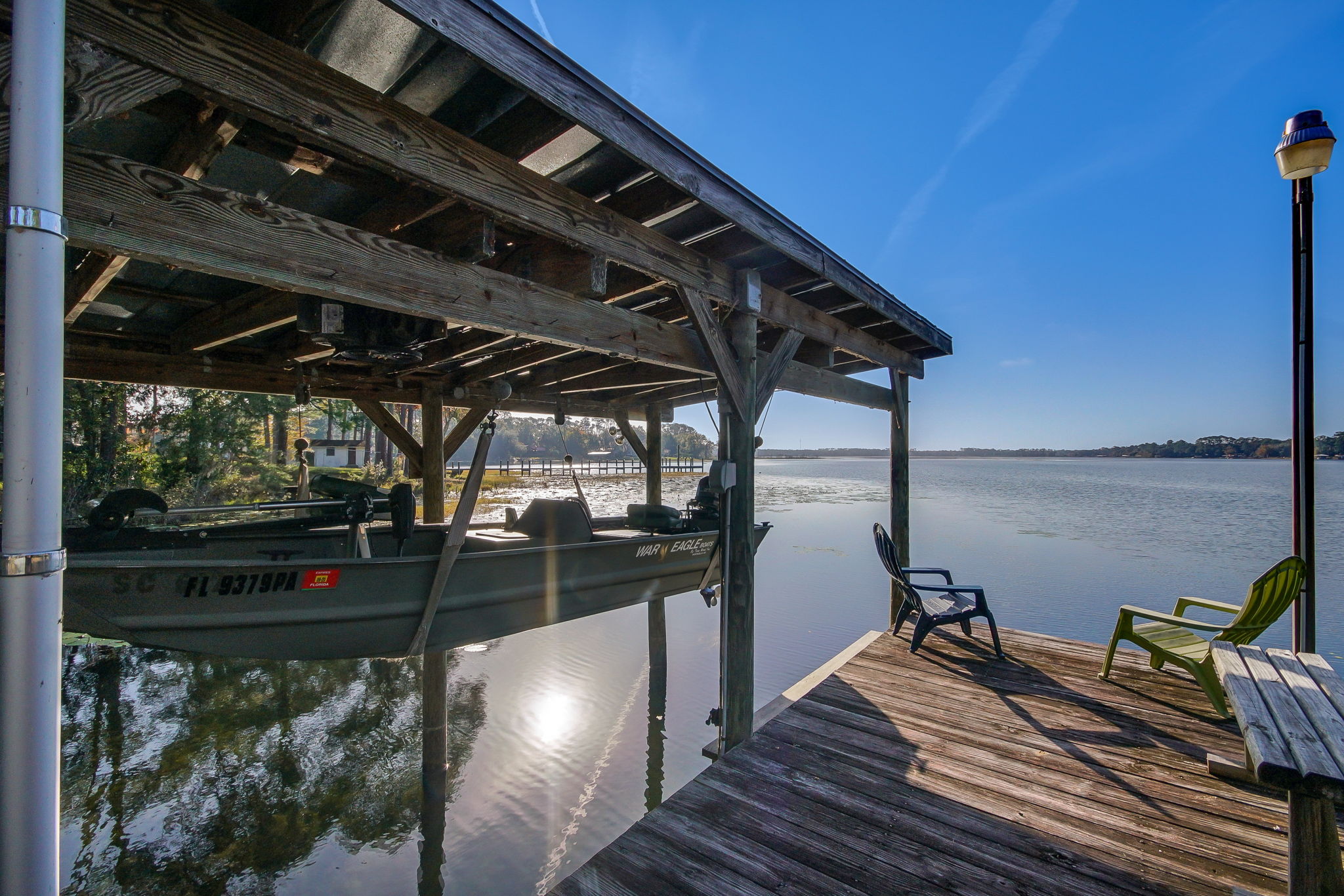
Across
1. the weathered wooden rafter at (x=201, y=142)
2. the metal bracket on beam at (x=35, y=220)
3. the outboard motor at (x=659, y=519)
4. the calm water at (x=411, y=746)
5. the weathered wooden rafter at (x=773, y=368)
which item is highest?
the weathered wooden rafter at (x=201, y=142)

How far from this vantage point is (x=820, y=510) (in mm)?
29625

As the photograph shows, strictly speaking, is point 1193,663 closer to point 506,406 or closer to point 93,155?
point 93,155

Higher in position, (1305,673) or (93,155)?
(93,155)

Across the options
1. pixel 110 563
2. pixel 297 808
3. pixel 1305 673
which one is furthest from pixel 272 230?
pixel 297 808

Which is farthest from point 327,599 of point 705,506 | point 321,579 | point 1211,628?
point 1211,628

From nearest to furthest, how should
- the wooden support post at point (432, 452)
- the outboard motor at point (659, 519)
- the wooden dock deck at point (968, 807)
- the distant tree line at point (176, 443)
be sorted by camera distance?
the wooden dock deck at point (968, 807) → the outboard motor at point (659, 519) → the wooden support post at point (432, 452) → the distant tree line at point (176, 443)

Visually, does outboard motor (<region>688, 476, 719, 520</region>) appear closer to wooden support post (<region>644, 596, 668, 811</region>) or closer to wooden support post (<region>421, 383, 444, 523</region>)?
wooden support post (<region>644, 596, 668, 811</region>)

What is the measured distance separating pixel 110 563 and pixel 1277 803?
5.07 metres

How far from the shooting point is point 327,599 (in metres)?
2.74

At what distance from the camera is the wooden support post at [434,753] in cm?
480

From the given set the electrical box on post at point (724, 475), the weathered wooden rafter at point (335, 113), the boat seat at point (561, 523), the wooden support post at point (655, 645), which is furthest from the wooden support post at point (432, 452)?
the weathered wooden rafter at point (335, 113)

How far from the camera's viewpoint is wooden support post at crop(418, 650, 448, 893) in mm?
4797

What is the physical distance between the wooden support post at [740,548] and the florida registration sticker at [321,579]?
2254 mm

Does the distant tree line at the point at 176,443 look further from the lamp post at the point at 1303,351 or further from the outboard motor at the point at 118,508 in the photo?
A: the lamp post at the point at 1303,351
